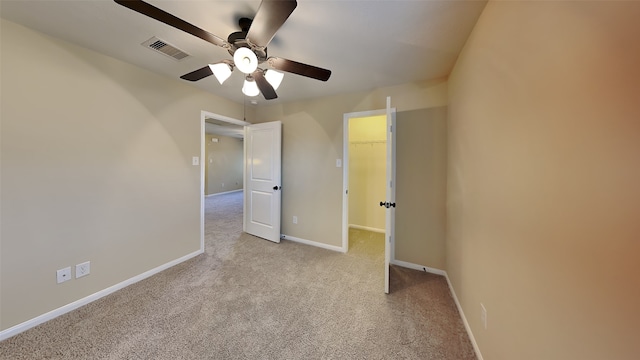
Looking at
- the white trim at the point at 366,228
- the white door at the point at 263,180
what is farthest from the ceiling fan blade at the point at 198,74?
the white trim at the point at 366,228

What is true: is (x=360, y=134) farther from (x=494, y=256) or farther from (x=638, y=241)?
(x=638, y=241)

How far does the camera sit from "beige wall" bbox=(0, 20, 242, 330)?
5.25 ft

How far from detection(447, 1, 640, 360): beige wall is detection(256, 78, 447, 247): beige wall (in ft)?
5.63

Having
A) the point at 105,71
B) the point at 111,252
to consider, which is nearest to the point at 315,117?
the point at 105,71

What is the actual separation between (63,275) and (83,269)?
12cm

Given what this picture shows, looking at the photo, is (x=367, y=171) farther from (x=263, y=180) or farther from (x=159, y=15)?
(x=159, y=15)

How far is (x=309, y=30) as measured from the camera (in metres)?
1.60

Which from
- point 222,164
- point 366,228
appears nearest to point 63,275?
point 366,228

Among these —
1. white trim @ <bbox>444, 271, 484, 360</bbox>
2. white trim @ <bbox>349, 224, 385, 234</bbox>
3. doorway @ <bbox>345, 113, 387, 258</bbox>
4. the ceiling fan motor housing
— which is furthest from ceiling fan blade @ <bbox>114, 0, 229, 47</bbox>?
white trim @ <bbox>349, 224, 385, 234</bbox>

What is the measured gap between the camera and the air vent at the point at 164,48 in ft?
5.87

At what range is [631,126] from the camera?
0.52m

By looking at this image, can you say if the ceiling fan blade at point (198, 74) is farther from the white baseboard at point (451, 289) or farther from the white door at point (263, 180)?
the white baseboard at point (451, 289)

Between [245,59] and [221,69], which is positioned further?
[221,69]

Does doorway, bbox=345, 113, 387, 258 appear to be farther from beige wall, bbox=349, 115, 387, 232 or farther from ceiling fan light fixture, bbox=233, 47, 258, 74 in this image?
ceiling fan light fixture, bbox=233, 47, 258, 74
